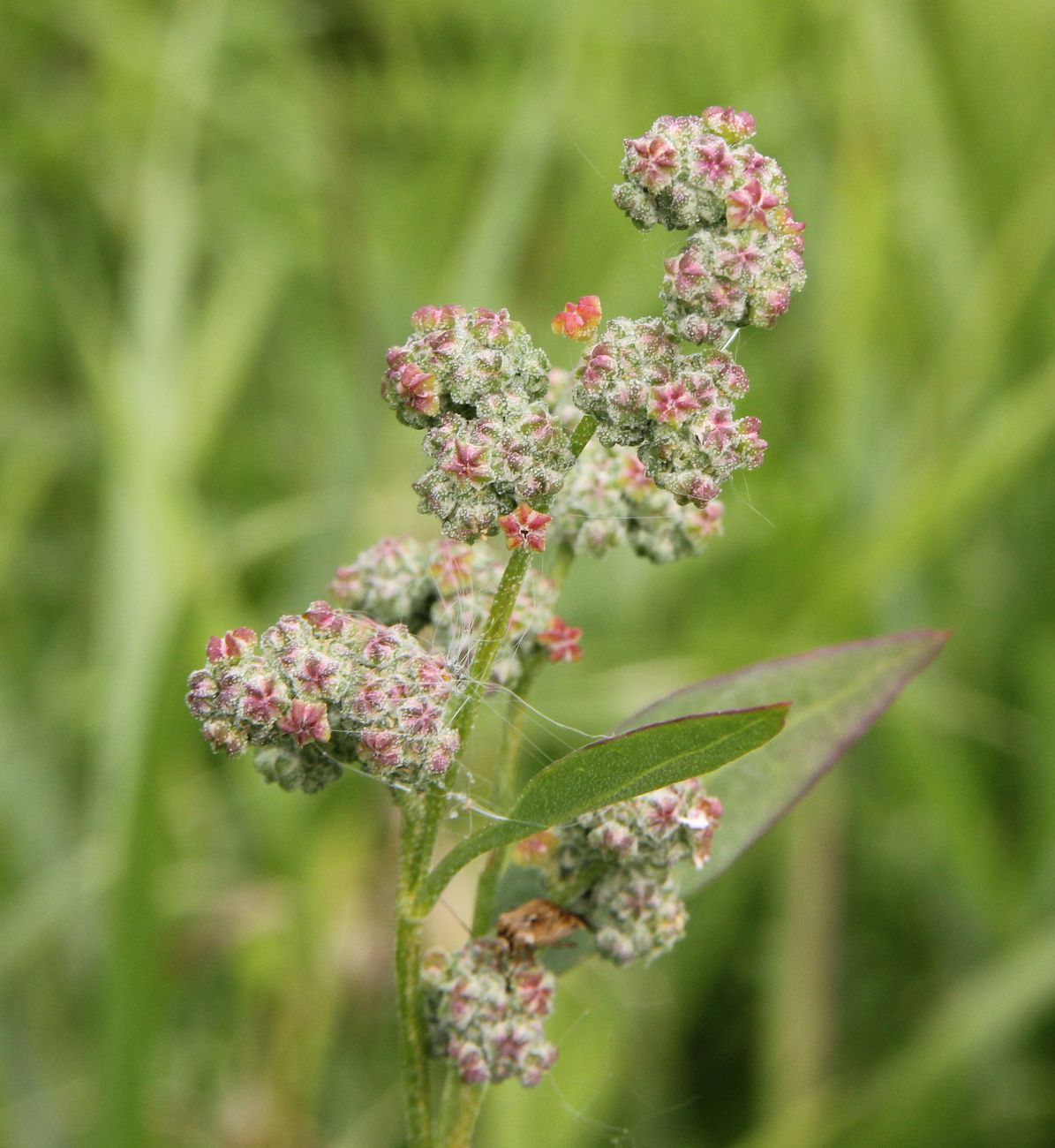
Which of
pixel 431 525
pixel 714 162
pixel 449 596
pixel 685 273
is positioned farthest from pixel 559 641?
pixel 431 525

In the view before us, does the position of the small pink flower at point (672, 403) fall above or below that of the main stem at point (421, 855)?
above

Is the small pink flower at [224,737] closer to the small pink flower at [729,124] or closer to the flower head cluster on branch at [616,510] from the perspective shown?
the flower head cluster on branch at [616,510]

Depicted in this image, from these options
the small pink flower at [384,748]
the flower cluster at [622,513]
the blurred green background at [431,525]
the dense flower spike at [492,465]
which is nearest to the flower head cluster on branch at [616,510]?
the flower cluster at [622,513]

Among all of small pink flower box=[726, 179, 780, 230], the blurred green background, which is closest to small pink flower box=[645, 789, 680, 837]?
small pink flower box=[726, 179, 780, 230]

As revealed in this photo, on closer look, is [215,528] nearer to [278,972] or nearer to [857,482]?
[278,972]

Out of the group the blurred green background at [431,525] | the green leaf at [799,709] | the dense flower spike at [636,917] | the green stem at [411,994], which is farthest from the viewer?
the blurred green background at [431,525]

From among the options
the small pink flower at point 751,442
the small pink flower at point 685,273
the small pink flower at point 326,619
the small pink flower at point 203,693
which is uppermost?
the small pink flower at point 685,273

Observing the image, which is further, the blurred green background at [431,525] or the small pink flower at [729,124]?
the blurred green background at [431,525]
